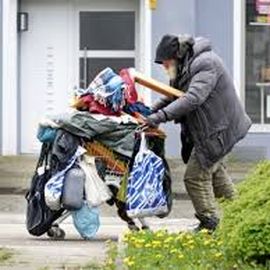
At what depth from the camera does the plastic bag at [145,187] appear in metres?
9.70

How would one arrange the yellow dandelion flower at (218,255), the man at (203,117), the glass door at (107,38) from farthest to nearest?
the glass door at (107,38), the man at (203,117), the yellow dandelion flower at (218,255)

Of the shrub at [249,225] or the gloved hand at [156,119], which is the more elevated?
the gloved hand at [156,119]

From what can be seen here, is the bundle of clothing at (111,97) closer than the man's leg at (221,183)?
No

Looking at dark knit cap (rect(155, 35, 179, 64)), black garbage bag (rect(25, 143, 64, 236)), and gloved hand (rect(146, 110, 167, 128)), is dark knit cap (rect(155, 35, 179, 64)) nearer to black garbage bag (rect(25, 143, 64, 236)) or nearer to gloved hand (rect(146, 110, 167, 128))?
gloved hand (rect(146, 110, 167, 128))

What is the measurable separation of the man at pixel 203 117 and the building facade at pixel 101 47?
743cm

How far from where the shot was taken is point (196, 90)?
9.28 metres

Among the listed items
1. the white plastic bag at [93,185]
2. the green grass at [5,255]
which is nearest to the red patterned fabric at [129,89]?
the white plastic bag at [93,185]

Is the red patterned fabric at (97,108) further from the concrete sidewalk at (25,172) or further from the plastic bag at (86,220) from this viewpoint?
the concrete sidewalk at (25,172)

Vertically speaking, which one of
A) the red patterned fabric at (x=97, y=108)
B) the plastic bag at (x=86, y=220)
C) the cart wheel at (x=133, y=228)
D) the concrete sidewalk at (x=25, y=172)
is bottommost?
the concrete sidewalk at (x=25, y=172)

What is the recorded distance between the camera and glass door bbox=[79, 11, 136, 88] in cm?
1781

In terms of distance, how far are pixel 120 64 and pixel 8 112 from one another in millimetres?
1894

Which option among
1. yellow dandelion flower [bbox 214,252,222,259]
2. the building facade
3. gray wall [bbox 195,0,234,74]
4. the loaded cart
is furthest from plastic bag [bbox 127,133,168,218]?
gray wall [bbox 195,0,234,74]

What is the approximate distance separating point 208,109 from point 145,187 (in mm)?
868

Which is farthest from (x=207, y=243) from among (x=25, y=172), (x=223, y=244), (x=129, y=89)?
Result: (x=25, y=172)
